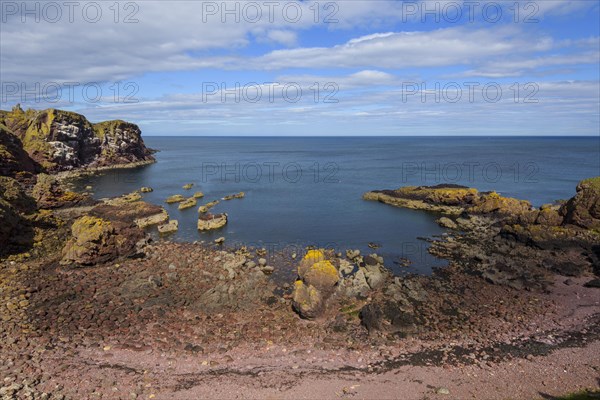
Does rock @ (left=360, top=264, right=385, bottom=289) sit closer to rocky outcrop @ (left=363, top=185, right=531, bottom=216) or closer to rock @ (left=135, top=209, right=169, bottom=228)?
rocky outcrop @ (left=363, top=185, right=531, bottom=216)

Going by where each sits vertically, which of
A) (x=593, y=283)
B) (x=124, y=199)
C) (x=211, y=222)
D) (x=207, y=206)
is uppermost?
(x=124, y=199)

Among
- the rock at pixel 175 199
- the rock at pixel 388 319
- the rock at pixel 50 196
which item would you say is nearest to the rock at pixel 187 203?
the rock at pixel 175 199

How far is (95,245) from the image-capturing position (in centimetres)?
3484

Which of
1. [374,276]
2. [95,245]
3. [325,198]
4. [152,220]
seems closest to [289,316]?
[374,276]

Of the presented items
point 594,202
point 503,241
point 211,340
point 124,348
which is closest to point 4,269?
point 124,348

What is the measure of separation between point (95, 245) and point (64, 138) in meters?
79.8

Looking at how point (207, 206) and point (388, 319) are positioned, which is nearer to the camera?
point (388, 319)

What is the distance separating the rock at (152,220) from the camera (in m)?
51.6

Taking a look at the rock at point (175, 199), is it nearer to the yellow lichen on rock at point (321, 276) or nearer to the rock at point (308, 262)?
the rock at point (308, 262)

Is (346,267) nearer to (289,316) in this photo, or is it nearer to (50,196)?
(289,316)

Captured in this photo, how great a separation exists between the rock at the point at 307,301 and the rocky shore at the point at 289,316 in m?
0.13

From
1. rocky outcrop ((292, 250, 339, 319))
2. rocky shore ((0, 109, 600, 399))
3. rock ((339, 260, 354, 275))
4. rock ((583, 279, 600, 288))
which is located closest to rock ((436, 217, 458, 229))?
rocky shore ((0, 109, 600, 399))

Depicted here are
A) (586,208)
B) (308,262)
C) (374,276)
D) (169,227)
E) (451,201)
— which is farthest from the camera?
(451,201)

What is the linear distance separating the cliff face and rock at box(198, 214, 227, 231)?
2390 inches
